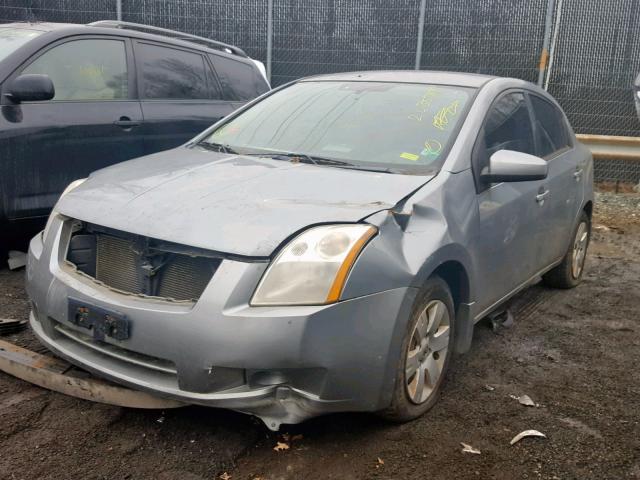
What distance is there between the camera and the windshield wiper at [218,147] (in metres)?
3.76

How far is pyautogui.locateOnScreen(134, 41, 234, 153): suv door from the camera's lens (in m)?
5.37

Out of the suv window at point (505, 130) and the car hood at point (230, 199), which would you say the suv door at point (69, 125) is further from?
the suv window at point (505, 130)

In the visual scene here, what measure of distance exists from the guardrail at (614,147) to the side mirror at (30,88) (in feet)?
22.1

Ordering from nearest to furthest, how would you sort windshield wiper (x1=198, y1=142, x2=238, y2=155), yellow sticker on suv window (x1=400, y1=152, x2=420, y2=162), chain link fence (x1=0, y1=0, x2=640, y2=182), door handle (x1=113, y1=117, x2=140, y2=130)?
yellow sticker on suv window (x1=400, y1=152, x2=420, y2=162), windshield wiper (x1=198, y1=142, x2=238, y2=155), door handle (x1=113, y1=117, x2=140, y2=130), chain link fence (x1=0, y1=0, x2=640, y2=182)

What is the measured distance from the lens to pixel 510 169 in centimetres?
338

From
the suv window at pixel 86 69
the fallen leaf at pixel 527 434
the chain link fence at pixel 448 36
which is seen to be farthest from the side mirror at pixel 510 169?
the chain link fence at pixel 448 36

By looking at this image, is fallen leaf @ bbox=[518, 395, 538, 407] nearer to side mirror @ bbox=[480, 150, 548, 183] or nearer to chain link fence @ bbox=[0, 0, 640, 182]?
side mirror @ bbox=[480, 150, 548, 183]

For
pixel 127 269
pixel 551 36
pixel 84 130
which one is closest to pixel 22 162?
pixel 84 130

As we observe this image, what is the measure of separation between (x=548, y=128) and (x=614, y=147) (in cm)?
472

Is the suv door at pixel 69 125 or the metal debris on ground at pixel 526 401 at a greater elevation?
the suv door at pixel 69 125

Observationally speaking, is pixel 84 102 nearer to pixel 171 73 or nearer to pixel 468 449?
pixel 171 73

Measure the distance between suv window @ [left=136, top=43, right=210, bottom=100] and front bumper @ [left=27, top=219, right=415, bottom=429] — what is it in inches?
124

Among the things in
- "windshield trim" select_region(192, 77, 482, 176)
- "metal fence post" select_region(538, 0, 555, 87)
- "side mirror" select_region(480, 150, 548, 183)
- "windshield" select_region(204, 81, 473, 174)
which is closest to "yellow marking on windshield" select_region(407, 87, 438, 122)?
"windshield" select_region(204, 81, 473, 174)

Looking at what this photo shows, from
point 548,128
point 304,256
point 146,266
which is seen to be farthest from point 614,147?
point 146,266
